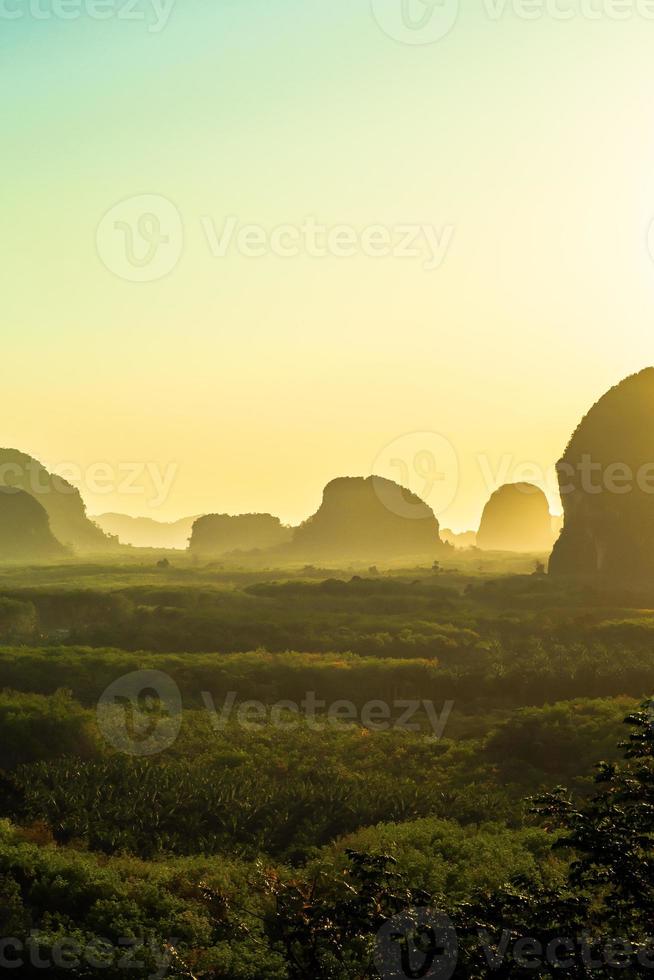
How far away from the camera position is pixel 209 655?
118 ft

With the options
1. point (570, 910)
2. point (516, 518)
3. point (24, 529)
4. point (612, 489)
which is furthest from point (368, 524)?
point (570, 910)

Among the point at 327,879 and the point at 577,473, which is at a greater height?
the point at 577,473

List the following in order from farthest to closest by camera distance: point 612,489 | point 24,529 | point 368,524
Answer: point 368,524
point 24,529
point 612,489

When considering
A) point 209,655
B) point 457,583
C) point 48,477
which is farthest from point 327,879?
point 48,477

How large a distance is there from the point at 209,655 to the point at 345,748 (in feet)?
39.1

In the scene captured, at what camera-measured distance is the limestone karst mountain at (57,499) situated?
458 ft

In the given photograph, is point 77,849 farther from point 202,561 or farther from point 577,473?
point 202,561

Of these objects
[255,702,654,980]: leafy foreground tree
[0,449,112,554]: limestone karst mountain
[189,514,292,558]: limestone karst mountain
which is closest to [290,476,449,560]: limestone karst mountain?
[189,514,292,558]: limestone karst mountain

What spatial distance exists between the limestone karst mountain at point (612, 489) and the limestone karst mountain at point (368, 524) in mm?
49507

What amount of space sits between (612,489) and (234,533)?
82291 mm

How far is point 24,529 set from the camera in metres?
111

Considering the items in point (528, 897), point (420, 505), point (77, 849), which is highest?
point (420, 505)

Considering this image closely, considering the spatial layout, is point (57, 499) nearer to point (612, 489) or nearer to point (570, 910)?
point (612, 489)

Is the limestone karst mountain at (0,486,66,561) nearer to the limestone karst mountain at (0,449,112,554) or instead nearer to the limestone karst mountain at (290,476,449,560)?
the limestone karst mountain at (0,449,112,554)
